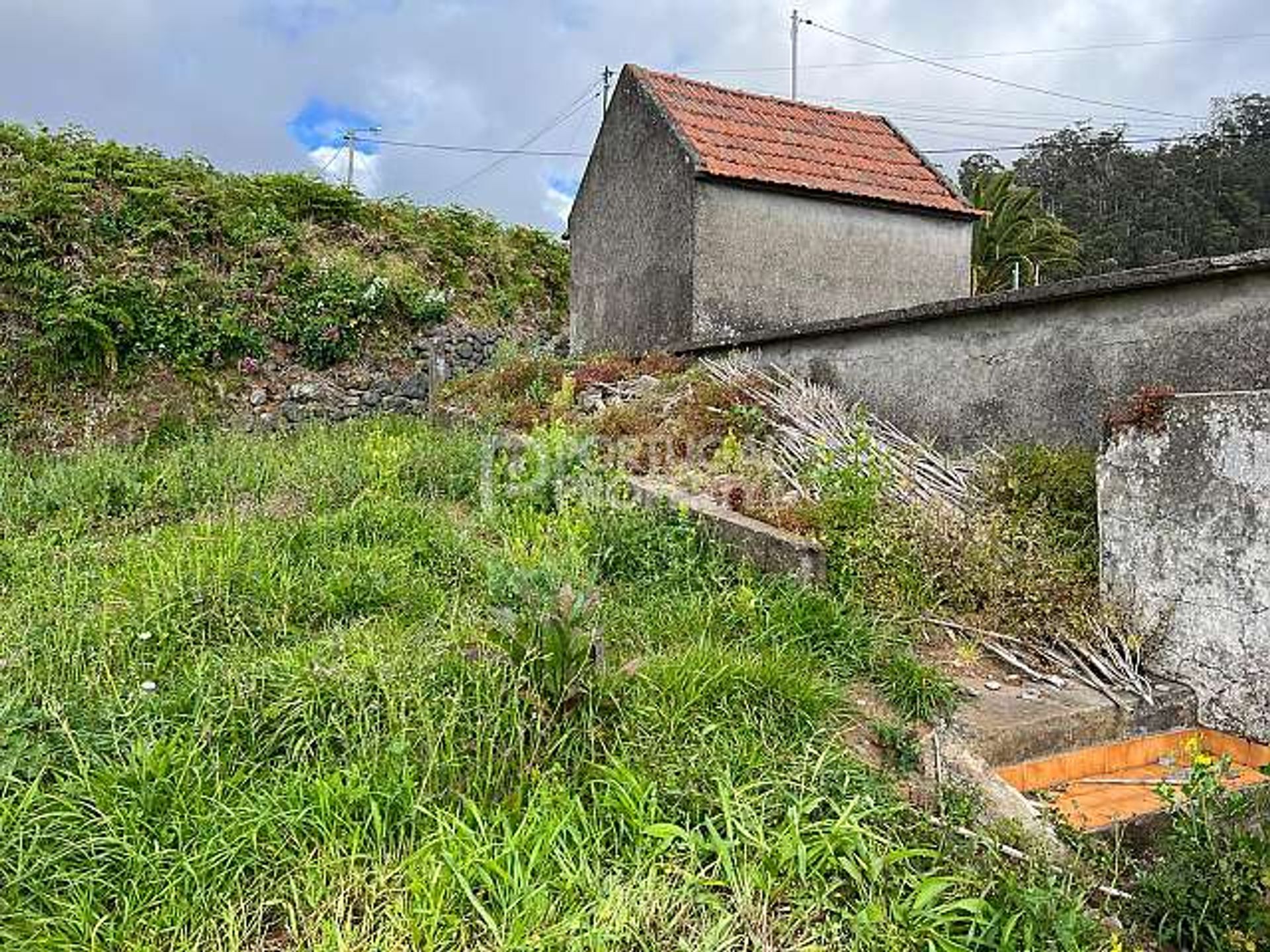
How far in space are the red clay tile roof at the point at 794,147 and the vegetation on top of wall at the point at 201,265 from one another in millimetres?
4643

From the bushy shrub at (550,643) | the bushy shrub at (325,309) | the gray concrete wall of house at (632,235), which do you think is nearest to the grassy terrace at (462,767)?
the bushy shrub at (550,643)

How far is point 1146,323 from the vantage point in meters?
4.51

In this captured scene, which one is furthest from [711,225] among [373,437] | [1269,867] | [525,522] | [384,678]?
[1269,867]

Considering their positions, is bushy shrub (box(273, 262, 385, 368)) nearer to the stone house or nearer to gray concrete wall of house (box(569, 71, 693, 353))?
gray concrete wall of house (box(569, 71, 693, 353))

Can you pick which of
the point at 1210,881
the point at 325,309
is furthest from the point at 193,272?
the point at 1210,881

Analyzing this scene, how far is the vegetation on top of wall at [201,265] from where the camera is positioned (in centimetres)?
1071

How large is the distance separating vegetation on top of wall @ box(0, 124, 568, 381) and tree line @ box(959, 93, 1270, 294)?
15005 mm

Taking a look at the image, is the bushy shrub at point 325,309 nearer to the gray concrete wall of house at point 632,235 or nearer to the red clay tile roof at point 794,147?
the gray concrete wall of house at point 632,235

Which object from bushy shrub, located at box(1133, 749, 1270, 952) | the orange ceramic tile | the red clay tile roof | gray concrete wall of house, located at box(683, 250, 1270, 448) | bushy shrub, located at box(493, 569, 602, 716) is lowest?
the orange ceramic tile

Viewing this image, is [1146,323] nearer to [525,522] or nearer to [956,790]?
[956,790]

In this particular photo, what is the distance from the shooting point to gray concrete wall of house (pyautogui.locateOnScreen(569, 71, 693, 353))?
34.0ft

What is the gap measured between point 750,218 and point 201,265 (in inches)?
300

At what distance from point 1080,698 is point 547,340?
11874 millimetres

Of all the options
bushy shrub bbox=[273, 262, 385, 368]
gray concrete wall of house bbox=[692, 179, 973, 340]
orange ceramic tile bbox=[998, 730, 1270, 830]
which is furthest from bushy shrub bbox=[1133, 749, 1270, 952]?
bushy shrub bbox=[273, 262, 385, 368]
